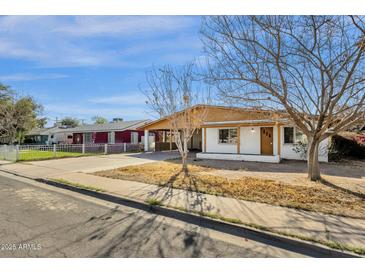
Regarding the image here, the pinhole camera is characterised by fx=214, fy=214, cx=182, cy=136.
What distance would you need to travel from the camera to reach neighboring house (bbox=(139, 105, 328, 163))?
44.9 feet

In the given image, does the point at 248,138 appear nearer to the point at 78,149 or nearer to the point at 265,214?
the point at 265,214

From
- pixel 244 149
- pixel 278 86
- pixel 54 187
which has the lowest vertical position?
pixel 54 187

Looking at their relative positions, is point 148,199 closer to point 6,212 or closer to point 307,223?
point 6,212

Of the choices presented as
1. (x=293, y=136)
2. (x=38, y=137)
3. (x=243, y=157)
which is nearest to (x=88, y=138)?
(x=38, y=137)

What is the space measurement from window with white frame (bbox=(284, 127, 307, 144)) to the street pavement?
12248 millimetres

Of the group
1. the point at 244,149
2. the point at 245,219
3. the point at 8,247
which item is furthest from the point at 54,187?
the point at 244,149

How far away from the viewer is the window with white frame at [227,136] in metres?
16.3

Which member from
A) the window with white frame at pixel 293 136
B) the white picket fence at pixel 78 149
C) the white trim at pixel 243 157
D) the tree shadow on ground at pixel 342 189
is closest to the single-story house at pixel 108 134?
the white picket fence at pixel 78 149

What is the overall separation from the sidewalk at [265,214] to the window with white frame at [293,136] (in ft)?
34.6

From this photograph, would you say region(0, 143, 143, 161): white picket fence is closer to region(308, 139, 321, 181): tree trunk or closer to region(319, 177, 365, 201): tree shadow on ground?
region(308, 139, 321, 181): tree trunk

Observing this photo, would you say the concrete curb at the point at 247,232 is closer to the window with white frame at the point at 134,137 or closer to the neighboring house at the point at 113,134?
the neighboring house at the point at 113,134

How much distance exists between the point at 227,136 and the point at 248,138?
1636 mm

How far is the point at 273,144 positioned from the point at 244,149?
6.73 feet

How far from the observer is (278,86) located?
7621 mm
